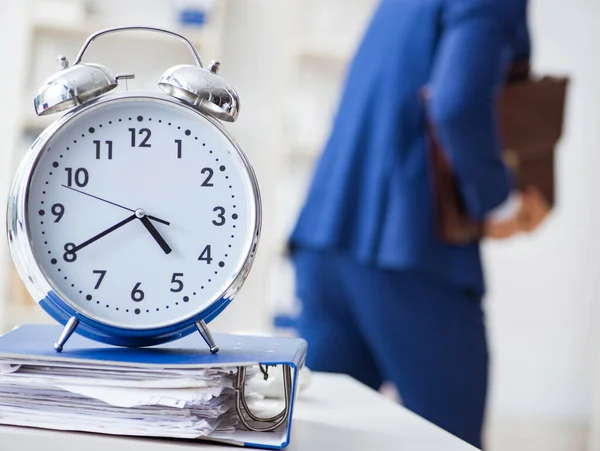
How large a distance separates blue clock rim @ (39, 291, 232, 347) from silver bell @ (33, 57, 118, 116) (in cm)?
16

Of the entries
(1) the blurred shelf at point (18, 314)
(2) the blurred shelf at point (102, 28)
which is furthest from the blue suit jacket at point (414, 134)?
(1) the blurred shelf at point (18, 314)

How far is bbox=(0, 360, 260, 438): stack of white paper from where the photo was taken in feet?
2.19

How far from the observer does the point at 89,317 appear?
0.71 meters

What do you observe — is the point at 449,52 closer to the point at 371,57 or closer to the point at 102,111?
the point at 371,57

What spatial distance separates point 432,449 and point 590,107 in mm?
4084

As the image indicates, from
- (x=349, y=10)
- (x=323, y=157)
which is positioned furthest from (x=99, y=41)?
(x=323, y=157)

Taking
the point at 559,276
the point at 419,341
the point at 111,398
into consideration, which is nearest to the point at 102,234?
the point at 111,398

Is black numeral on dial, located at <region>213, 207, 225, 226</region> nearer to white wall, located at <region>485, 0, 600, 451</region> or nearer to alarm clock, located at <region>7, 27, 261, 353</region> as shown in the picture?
alarm clock, located at <region>7, 27, 261, 353</region>

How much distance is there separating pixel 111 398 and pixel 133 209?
161 millimetres

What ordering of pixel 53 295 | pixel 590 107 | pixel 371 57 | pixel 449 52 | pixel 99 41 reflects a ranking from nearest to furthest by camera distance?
pixel 53 295, pixel 449 52, pixel 371 57, pixel 99 41, pixel 590 107

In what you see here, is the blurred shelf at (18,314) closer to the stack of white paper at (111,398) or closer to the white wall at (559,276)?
the white wall at (559,276)

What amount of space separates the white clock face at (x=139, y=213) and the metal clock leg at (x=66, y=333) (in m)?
0.01

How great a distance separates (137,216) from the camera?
0.72 metres

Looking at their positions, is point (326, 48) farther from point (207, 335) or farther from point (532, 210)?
point (207, 335)
